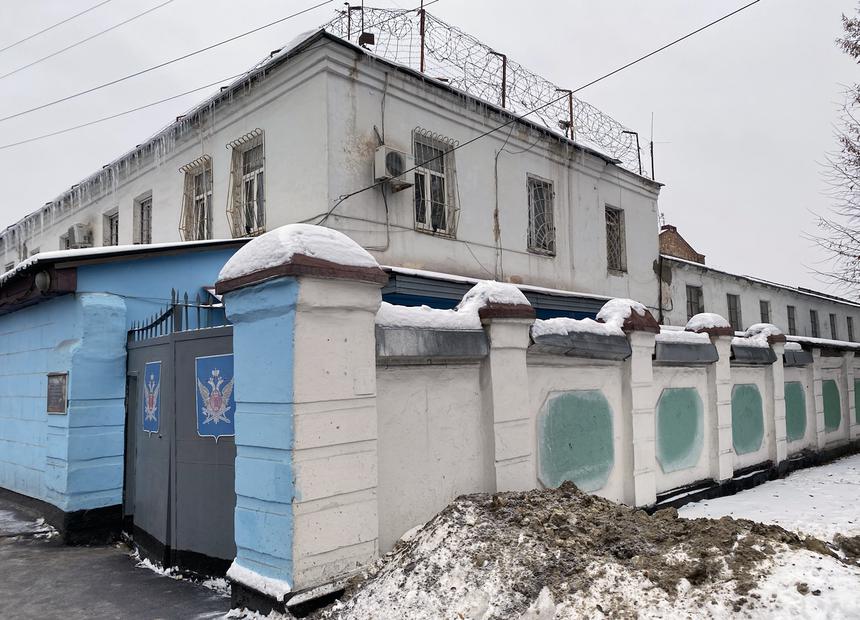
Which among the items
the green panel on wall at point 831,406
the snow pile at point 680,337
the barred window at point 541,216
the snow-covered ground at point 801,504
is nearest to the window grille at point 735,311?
the green panel on wall at point 831,406

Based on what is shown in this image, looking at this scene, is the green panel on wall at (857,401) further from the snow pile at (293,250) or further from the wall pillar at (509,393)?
the snow pile at (293,250)

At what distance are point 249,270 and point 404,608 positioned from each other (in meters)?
2.30

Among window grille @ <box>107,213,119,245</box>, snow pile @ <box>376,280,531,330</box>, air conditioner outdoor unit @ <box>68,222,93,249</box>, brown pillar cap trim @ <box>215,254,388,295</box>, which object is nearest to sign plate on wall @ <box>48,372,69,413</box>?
brown pillar cap trim @ <box>215,254,388,295</box>

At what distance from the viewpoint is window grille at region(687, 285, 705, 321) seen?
1848cm

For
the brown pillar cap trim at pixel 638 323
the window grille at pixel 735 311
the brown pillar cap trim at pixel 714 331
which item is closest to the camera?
the brown pillar cap trim at pixel 638 323

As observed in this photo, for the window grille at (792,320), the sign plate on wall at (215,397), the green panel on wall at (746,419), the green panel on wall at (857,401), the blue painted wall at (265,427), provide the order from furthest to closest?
the window grille at (792,320) → the green panel on wall at (857,401) → the green panel on wall at (746,419) → the sign plate on wall at (215,397) → the blue painted wall at (265,427)

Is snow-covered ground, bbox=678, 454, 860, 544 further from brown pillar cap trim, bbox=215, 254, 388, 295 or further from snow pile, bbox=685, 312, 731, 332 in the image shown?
brown pillar cap trim, bbox=215, 254, 388, 295

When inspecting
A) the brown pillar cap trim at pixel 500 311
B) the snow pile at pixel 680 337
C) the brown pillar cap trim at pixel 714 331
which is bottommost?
the snow pile at pixel 680 337

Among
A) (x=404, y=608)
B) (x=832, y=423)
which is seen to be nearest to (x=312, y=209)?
(x=404, y=608)

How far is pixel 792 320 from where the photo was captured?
2605 cm

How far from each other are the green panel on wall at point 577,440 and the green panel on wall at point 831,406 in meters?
7.98

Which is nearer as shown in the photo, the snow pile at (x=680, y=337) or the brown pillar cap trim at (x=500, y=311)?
the brown pillar cap trim at (x=500, y=311)

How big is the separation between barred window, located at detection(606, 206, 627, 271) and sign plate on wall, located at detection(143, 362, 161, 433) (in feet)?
37.9

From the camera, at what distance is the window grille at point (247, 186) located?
9.94m
